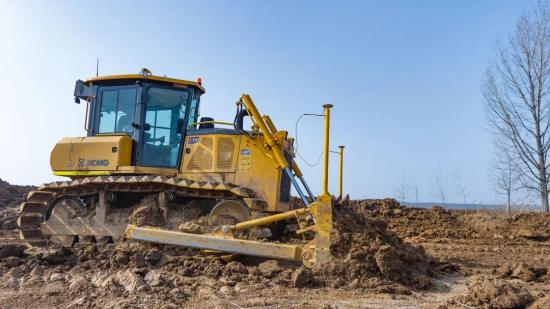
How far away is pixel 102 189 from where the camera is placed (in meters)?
8.12

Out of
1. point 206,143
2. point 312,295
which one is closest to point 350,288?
point 312,295

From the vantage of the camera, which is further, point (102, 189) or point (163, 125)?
point (163, 125)

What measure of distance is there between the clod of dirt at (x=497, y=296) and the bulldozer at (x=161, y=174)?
8.84ft

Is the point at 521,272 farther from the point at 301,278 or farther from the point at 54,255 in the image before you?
the point at 54,255

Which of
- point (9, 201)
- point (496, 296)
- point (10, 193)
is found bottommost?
point (496, 296)

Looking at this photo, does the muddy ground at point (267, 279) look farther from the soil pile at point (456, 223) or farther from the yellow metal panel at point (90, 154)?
the soil pile at point (456, 223)

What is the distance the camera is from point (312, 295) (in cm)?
491

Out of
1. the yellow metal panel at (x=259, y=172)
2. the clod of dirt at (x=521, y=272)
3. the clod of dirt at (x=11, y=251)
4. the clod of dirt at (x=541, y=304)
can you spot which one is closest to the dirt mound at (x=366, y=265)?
the clod of dirt at (x=521, y=272)

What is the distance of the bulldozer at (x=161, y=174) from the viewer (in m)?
7.19

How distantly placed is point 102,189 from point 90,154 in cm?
76

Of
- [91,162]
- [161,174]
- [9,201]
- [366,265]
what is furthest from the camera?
[9,201]

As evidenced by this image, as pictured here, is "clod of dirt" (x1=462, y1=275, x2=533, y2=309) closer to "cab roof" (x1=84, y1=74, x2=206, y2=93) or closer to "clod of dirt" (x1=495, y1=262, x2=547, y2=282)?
"clod of dirt" (x1=495, y1=262, x2=547, y2=282)

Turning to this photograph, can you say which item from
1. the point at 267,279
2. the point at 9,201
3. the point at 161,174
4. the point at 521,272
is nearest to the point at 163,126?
the point at 161,174

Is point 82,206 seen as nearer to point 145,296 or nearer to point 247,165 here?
point 247,165
